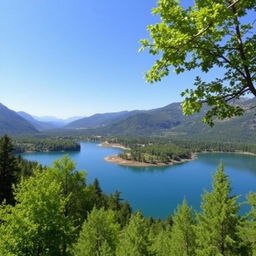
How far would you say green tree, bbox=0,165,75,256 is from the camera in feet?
51.0

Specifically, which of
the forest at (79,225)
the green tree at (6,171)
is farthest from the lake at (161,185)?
the forest at (79,225)

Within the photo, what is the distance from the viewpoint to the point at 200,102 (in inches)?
342

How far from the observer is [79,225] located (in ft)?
70.8

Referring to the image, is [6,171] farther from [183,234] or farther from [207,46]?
[207,46]

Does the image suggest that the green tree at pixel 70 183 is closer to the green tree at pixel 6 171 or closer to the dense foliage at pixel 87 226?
the dense foliage at pixel 87 226

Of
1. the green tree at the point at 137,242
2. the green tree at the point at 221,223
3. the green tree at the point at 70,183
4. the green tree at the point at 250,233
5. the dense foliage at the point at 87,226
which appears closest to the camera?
the dense foliage at the point at 87,226

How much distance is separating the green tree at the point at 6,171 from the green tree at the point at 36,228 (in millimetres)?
22228

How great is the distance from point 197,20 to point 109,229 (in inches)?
1127

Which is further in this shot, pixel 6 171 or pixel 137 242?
pixel 6 171

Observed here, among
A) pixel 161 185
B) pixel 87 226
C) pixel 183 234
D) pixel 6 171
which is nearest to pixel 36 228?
pixel 87 226

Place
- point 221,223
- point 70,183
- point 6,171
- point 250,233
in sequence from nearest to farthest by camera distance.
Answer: point 250,233, point 221,223, point 70,183, point 6,171

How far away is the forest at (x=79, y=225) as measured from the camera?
52.3 feet

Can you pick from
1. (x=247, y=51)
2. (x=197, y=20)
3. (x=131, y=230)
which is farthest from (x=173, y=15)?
(x=131, y=230)

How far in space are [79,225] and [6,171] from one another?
801 inches
